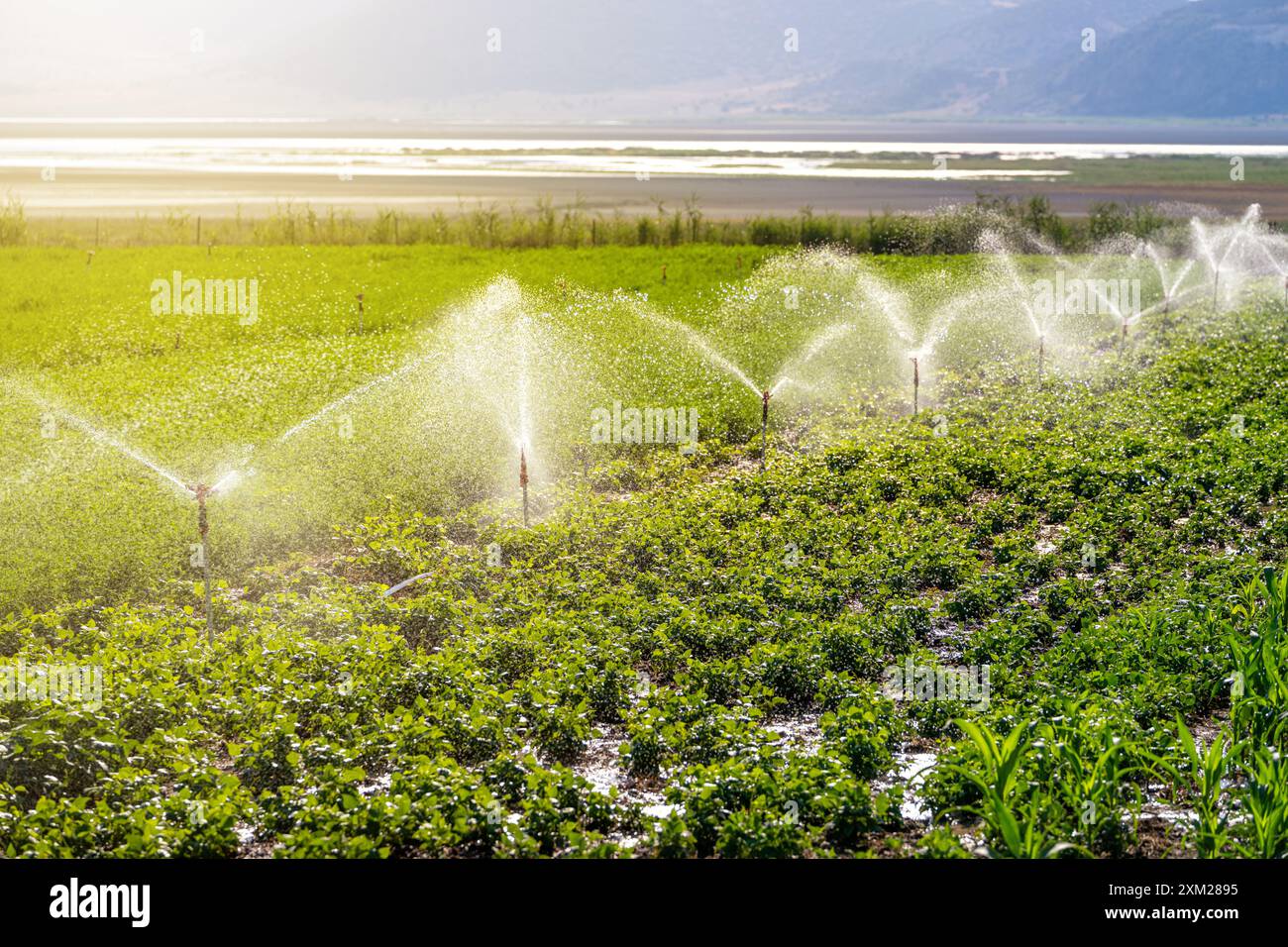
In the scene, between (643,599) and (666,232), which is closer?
(643,599)

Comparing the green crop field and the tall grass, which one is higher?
the tall grass

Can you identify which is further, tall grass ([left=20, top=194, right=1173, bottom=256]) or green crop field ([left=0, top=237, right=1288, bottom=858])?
tall grass ([left=20, top=194, right=1173, bottom=256])

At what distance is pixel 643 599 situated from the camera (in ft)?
43.2

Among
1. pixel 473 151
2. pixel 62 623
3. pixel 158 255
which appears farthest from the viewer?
pixel 473 151

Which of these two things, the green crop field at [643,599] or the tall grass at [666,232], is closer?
the green crop field at [643,599]

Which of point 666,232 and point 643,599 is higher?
point 666,232

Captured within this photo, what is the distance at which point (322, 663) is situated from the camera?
11.7 metres

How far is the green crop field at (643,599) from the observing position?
347 inches

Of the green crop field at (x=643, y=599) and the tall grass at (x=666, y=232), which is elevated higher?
the tall grass at (x=666, y=232)

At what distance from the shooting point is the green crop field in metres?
8.82

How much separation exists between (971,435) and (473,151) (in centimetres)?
11773
